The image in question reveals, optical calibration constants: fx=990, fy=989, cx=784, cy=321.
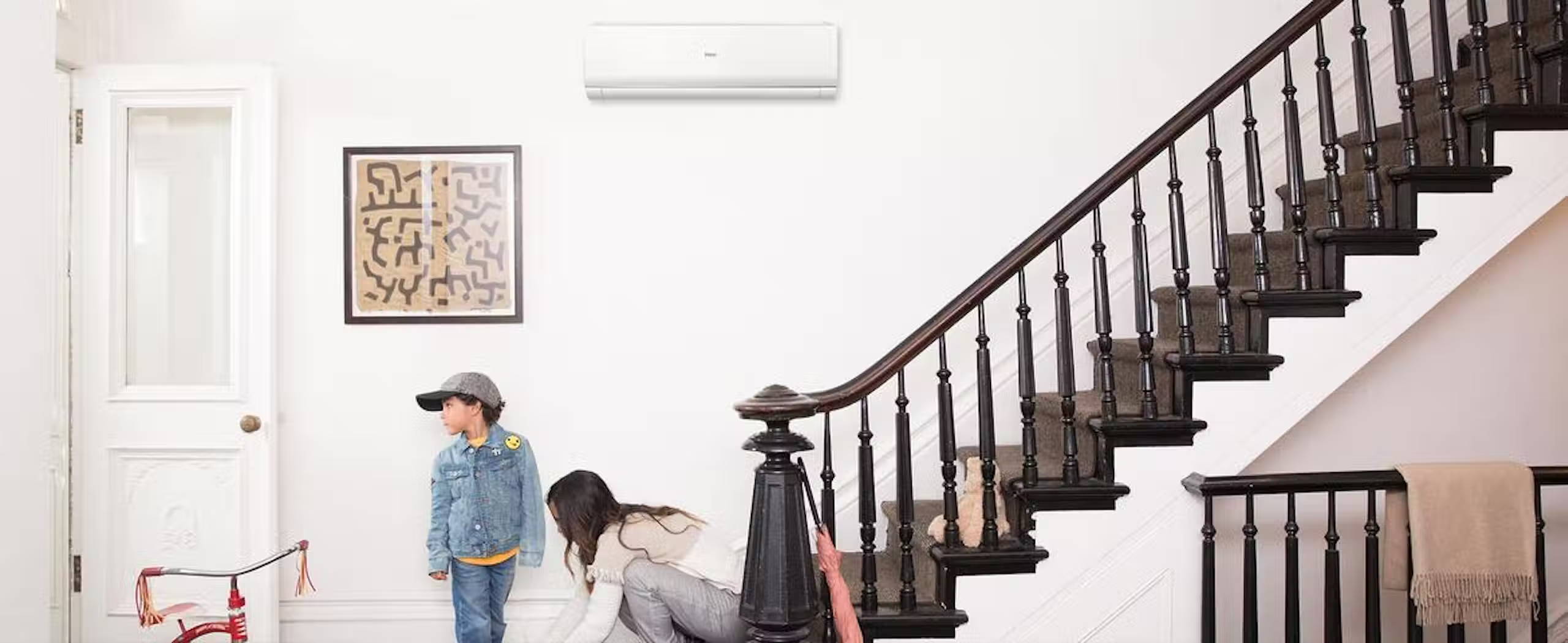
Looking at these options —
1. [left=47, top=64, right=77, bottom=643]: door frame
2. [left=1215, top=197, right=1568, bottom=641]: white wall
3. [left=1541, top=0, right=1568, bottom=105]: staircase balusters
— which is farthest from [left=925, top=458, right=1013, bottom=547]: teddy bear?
[left=47, top=64, right=77, bottom=643]: door frame

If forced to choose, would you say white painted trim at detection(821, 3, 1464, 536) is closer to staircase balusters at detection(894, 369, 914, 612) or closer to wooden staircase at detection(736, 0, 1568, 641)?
wooden staircase at detection(736, 0, 1568, 641)

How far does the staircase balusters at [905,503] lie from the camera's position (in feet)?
8.83

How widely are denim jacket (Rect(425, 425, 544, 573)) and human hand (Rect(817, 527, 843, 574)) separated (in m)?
1.31

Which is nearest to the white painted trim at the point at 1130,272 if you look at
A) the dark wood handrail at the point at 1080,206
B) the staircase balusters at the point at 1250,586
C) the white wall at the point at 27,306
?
the dark wood handrail at the point at 1080,206

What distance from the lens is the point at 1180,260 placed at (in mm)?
2760

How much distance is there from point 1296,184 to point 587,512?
2221 mm

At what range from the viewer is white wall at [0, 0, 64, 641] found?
5.91 feet

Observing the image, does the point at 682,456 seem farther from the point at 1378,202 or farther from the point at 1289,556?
the point at 1378,202

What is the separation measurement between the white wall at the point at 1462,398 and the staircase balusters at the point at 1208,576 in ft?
3.48

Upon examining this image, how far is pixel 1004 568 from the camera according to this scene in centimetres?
272

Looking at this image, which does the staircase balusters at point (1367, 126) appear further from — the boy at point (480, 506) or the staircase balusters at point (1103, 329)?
the boy at point (480, 506)

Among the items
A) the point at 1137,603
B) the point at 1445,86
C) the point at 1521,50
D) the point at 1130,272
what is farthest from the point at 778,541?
the point at 1521,50

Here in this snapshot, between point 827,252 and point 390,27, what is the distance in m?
1.80

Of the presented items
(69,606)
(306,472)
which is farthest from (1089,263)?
(69,606)
